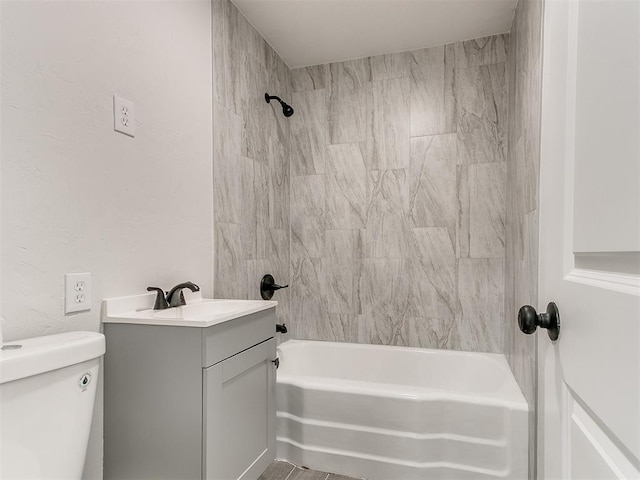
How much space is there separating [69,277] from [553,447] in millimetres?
1370

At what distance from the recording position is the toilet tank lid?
86 cm

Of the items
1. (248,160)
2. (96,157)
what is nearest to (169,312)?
(96,157)

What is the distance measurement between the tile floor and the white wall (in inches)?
37.3

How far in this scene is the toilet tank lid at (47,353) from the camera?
0.86 meters

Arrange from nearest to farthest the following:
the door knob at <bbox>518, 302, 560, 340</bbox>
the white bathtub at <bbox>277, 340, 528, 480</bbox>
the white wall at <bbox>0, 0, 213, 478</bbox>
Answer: the door knob at <bbox>518, 302, 560, 340</bbox>
the white wall at <bbox>0, 0, 213, 478</bbox>
the white bathtub at <bbox>277, 340, 528, 480</bbox>

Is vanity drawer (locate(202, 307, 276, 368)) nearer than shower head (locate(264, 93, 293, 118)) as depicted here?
Yes

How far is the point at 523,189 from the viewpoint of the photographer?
73.3 inches

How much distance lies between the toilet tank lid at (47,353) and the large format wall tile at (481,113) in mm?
2346

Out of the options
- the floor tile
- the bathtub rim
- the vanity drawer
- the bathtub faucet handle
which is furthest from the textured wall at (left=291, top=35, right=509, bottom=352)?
the vanity drawer

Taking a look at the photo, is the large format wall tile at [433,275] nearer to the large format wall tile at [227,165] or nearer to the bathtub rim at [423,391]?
the bathtub rim at [423,391]

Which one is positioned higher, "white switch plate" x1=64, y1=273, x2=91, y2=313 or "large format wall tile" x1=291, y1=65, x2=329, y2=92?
"large format wall tile" x1=291, y1=65, x2=329, y2=92

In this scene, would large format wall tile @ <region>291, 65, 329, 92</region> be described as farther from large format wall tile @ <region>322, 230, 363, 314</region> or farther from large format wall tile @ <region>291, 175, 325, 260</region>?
large format wall tile @ <region>322, 230, 363, 314</region>

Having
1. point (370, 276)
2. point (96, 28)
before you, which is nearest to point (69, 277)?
point (96, 28)

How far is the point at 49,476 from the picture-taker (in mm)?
946
